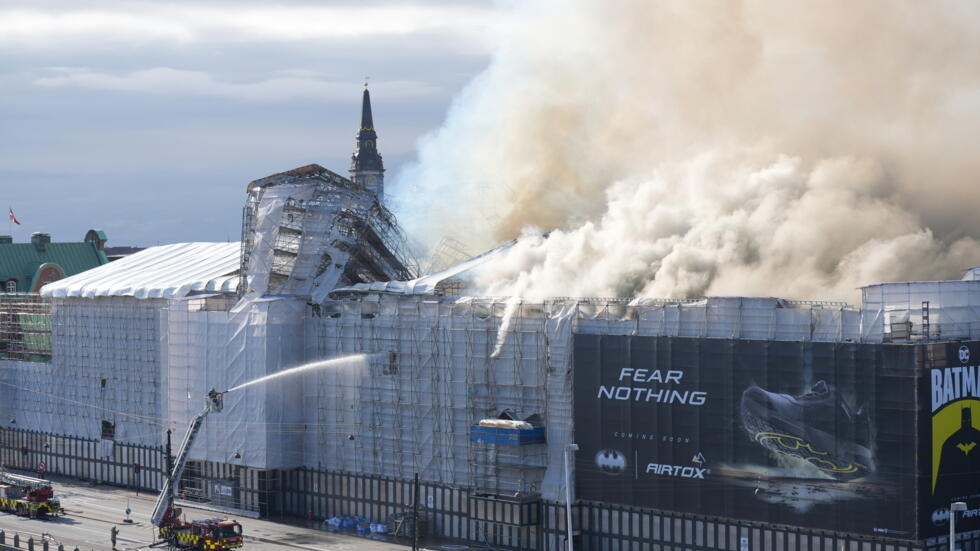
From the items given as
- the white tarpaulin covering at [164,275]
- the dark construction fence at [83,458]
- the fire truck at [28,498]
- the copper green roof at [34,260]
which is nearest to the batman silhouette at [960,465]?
the white tarpaulin covering at [164,275]

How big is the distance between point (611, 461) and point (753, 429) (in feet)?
34.8

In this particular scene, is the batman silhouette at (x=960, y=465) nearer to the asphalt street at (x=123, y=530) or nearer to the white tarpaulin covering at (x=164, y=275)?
the asphalt street at (x=123, y=530)

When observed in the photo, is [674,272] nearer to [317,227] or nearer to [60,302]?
[317,227]

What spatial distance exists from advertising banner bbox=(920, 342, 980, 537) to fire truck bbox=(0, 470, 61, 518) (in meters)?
67.6

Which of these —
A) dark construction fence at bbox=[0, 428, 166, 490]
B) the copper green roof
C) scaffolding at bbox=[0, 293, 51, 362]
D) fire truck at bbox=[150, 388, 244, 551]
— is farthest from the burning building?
the copper green roof

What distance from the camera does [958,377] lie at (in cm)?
7619

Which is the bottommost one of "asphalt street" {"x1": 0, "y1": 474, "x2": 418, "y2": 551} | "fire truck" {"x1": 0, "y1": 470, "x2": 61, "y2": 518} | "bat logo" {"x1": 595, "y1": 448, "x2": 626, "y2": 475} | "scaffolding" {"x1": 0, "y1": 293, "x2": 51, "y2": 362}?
"asphalt street" {"x1": 0, "y1": 474, "x2": 418, "y2": 551}

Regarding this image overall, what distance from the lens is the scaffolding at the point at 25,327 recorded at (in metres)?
135

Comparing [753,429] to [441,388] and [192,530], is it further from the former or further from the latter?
[192,530]

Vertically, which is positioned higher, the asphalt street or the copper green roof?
the copper green roof

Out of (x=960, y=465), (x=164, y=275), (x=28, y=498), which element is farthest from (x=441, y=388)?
(x=164, y=275)

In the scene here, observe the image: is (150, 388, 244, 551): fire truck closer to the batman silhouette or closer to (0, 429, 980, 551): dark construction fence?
(0, 429, 980, 551): dark construction fence

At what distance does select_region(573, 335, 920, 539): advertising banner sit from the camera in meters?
75.9

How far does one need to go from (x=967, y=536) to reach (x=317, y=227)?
54720 millimetres
